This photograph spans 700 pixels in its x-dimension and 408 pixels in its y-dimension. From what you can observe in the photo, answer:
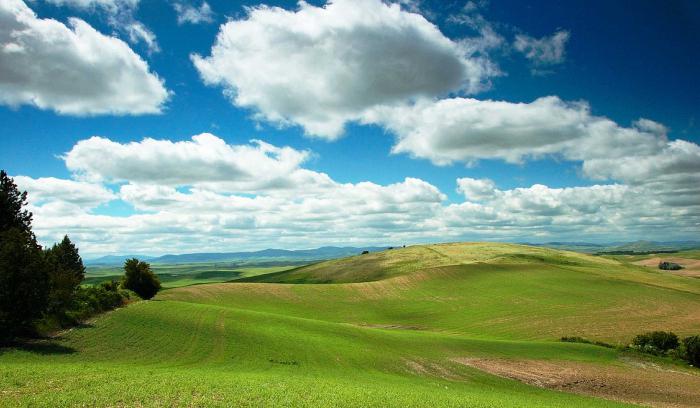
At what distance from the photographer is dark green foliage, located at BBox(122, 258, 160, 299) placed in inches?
3260

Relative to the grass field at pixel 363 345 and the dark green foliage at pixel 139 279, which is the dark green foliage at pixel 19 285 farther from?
the dark green foliage at pixel 139 279

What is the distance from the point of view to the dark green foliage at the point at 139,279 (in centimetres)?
8281

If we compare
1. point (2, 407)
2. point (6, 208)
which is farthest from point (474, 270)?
point (2, 407)

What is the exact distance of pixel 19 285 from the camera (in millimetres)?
38094

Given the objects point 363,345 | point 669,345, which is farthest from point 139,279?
point 669,345

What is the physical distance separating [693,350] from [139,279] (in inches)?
3650

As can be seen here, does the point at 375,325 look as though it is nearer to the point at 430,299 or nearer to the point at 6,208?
the point at 430,299

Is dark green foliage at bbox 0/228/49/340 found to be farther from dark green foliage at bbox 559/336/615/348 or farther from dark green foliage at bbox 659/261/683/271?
dark green foliage at bbox 659/261/683/271

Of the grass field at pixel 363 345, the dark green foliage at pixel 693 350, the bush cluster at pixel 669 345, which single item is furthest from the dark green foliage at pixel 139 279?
the dark green foliage at pixel 693 350

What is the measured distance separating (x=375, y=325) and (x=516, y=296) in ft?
135

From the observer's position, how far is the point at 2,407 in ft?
63.6

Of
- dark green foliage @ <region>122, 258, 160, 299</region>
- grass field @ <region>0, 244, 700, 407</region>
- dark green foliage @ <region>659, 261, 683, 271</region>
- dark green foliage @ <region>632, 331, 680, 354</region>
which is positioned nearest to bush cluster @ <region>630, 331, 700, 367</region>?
dark green foliage @ <region>632, 331, 680, 354</region>

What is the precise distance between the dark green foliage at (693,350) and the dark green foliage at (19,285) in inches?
3044

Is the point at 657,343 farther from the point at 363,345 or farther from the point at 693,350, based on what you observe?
the point at 363,345
